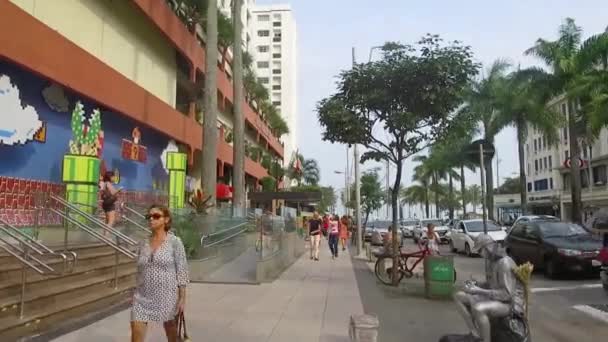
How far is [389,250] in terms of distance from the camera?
15844 mm

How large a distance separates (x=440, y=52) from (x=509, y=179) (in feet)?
391

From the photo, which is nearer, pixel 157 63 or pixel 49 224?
pixel 49 224

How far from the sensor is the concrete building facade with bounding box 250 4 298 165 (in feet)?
426

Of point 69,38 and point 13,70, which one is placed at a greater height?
point 69,38

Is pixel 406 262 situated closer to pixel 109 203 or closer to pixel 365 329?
pixel 109 203

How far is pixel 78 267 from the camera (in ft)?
32.7

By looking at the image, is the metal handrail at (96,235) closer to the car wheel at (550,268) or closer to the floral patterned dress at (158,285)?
the floral patterned dress at (158,285)

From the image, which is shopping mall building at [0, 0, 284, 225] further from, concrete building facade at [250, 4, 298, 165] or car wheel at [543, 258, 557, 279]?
concrete building facade at [250, 4, 298, 165]

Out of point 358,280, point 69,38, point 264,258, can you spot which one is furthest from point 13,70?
point 358,280

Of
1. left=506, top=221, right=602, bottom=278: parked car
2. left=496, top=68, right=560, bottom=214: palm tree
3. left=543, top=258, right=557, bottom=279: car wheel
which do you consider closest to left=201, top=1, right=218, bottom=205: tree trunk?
Result: left=506, top=221, right=602, bottom=278: parked car

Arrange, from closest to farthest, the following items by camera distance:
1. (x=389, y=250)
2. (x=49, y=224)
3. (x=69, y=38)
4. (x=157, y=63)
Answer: (x=49, y=224) → (x=389, y=250) → (x=69, y=38) → (x=157, y=63)

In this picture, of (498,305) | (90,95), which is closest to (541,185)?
(90,95)

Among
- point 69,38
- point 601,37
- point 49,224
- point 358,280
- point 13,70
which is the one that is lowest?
point 358,280

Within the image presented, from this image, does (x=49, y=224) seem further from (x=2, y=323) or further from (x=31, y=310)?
(x=2, y=323)
